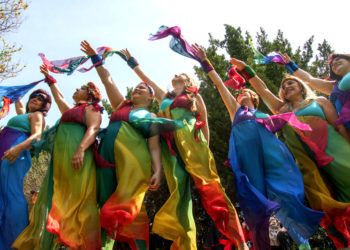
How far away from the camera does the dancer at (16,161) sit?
320cm

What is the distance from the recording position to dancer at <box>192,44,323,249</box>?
2924mm

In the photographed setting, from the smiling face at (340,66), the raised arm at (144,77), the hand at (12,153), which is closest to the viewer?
the hand at (12,153)

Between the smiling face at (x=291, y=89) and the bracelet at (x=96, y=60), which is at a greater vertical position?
the bracelet at (x=96, y=60)

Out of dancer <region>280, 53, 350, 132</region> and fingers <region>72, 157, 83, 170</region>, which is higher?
fingers <region>72, 157, 83, 170</region>

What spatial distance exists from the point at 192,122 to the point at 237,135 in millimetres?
522

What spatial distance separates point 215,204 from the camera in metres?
3.05

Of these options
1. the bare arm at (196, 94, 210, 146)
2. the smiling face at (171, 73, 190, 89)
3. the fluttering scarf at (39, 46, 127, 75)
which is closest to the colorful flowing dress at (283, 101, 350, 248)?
the bare arm at (196, 94, 210, 146)

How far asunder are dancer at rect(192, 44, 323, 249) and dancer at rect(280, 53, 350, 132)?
519 millimetres

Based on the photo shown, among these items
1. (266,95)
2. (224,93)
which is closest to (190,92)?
(224,93)

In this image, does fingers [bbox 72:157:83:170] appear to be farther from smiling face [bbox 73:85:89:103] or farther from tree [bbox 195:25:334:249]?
tree [bbox 195:25:334:249]

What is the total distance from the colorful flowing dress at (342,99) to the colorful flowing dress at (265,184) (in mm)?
648

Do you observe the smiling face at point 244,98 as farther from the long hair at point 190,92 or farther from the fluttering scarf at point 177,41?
the fluttering scarf at point 177,41

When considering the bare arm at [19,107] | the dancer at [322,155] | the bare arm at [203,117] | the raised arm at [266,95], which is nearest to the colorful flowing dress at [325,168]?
the dancer at [322,155]

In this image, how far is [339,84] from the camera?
338cm
